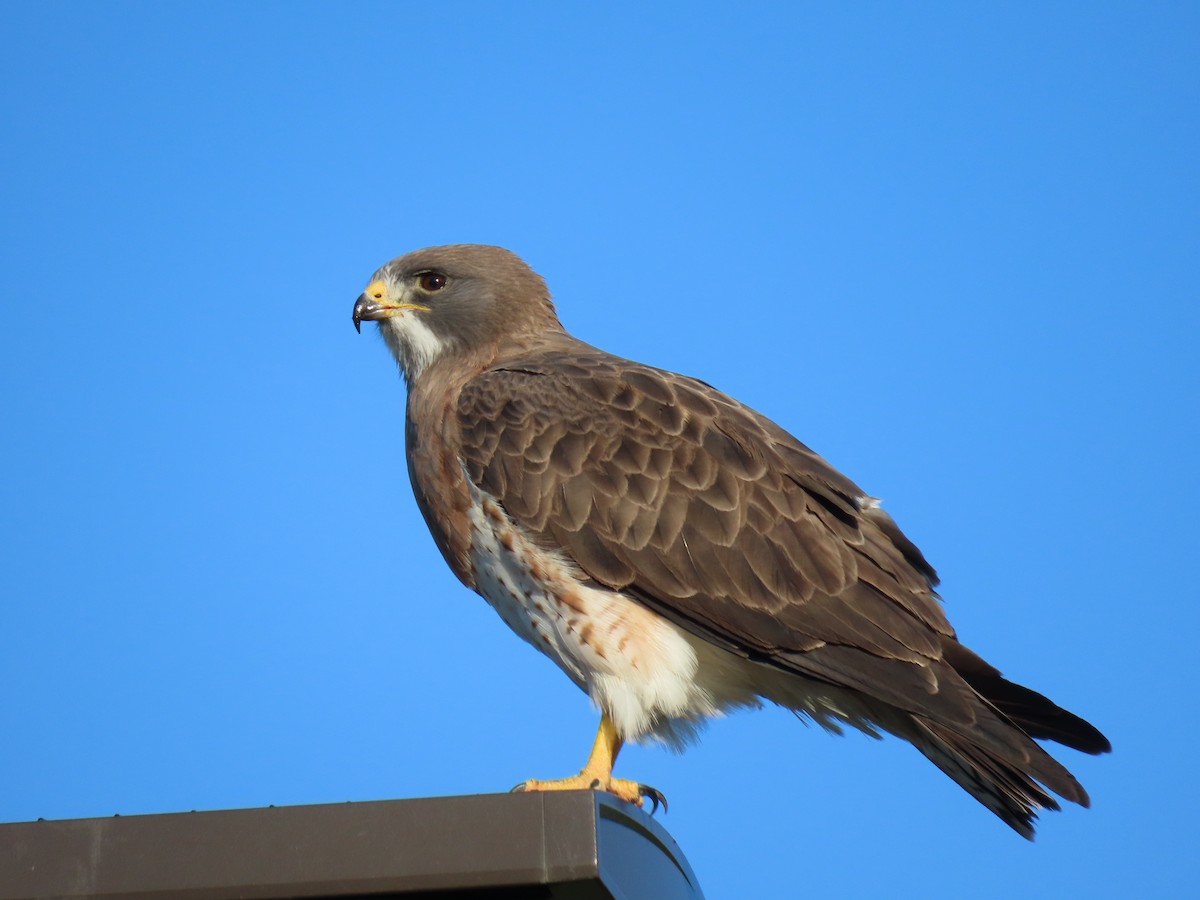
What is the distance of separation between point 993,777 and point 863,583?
35.0 inches

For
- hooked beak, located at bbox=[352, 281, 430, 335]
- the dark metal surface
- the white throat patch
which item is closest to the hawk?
the white throat patch

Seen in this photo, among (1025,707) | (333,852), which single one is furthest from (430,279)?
(333,852)

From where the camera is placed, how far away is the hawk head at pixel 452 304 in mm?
6344

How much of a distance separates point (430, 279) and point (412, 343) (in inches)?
14.9

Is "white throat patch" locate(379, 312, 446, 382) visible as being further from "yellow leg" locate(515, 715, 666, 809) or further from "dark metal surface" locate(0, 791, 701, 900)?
"dark metal surface" locate(0, 791, 701, 900)

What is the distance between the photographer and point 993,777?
15.4ft

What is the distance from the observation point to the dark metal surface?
296 cm

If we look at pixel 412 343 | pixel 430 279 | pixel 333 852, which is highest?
pixel 430 279

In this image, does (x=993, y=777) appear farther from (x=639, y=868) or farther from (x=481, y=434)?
(x=481, y=434)

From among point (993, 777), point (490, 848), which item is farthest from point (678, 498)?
point (490, 848)

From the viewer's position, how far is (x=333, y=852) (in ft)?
9.89

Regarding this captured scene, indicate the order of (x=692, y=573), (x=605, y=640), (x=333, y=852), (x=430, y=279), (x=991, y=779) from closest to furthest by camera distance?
(x=333, y=852) < (x=991, y=779) < (x=605, y=640) < (x=692, y=573) < (x=430, y=279)

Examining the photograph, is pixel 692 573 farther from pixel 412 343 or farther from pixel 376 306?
pixel 376 306

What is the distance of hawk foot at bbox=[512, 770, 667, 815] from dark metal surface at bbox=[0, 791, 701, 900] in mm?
1609
